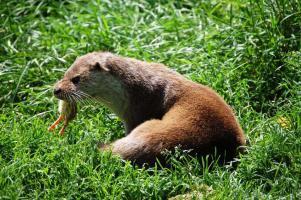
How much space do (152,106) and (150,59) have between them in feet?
3.77

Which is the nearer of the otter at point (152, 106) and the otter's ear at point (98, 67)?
the otter at point (152, 106)

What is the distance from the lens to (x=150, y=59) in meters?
7.30

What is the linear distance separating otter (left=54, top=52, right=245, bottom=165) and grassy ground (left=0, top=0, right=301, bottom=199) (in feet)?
0.51

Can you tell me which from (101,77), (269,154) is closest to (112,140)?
(101,77)

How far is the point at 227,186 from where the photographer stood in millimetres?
5199

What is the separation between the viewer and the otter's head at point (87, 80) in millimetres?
6285

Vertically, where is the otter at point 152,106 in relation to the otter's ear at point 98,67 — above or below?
below

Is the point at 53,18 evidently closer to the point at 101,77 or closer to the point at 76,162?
the point at 101,77

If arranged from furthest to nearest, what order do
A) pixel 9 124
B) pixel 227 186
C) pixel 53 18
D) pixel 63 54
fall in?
pixel 53 18, pixel 63 54, pixel 9 124, pixel 227 186

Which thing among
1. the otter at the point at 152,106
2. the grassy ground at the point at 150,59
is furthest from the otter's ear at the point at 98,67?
the grassy ground at the point at 150,59

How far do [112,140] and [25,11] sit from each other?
256 cm

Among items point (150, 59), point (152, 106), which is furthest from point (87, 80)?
point (150, 59)

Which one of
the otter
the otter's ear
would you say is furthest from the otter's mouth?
the otter's ear

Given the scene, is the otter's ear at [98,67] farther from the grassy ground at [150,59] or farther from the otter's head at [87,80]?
the grassy ground at [150,59]
